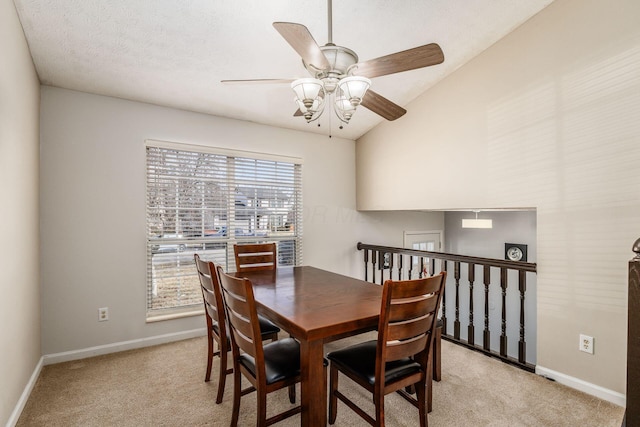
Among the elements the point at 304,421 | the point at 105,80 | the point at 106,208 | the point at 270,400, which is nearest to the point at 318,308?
the point at 304,421

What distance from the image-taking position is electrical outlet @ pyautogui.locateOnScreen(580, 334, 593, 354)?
7.43ft

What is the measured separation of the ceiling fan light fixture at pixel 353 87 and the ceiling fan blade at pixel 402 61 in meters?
0.11

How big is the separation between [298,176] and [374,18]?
2092 millimetres

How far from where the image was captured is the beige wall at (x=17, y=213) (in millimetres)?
1765

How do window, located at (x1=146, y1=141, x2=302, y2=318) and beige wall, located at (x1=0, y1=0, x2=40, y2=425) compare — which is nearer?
beige wall, located at (x1=0, y1=0, x2=40, y2=425)

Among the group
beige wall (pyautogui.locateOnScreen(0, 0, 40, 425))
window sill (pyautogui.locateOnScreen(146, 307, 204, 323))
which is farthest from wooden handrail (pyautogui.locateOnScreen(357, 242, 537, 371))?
beige wall (pyautogui.locateOnScreen(0, 0, 40, 425))

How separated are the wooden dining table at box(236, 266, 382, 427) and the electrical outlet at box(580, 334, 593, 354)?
4.99 ft

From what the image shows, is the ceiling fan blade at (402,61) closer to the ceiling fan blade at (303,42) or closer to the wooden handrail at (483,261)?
the ceiling fan blade at (303,42)

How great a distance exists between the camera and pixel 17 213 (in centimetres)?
205

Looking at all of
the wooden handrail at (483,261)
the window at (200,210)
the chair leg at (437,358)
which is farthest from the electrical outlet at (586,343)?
the window at (200,210)

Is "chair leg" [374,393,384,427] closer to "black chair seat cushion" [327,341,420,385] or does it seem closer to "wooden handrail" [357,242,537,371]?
"black chair seat cushion" [327,341,420,385]

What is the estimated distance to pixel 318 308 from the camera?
72.1 inches

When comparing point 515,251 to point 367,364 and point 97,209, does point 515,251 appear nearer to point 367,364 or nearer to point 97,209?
point 367,364

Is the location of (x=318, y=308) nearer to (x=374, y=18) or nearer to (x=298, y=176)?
(x=374, y=18)
